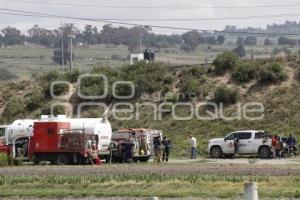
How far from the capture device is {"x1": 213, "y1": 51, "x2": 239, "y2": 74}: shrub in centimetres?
6888

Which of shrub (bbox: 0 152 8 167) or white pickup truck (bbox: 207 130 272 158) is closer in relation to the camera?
shrub (bbox: 0 152 8 167)

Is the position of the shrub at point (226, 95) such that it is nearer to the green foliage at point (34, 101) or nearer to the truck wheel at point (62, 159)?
the green foliage at point (34, 101)

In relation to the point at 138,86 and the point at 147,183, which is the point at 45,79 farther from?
the point at 147,183

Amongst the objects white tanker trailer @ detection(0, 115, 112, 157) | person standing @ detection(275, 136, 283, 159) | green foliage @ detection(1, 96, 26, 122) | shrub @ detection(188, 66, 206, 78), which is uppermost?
shrub @ detection(188, 66, 206, 78)

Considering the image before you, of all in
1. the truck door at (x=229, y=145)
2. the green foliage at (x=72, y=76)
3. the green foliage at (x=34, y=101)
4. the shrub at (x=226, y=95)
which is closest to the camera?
the truck door at (x=229, y=145)

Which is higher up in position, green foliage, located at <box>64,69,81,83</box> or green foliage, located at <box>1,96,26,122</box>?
green foliage, located at <box>64,69,81,83</box>

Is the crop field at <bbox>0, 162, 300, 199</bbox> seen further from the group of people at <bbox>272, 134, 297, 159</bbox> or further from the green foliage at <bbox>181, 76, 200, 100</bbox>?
the green foliage at <bbox>181, 76, 200, 100</bbox>

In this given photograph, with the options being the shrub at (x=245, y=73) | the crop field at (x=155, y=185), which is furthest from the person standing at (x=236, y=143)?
the shrub at (x=245, y=73)

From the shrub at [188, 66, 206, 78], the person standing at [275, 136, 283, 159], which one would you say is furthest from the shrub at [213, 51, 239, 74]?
the person standing at [275, 136, 283, 159]

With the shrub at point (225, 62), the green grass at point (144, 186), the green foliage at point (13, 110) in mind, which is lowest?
the green grass at point (144, 186)

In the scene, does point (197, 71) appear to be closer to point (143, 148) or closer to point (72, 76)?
point (72, 76)

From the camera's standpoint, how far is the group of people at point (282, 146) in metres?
47.7

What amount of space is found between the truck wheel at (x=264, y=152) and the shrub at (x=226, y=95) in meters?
14.7

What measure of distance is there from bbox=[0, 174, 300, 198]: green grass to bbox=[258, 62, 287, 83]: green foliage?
35915 mm
